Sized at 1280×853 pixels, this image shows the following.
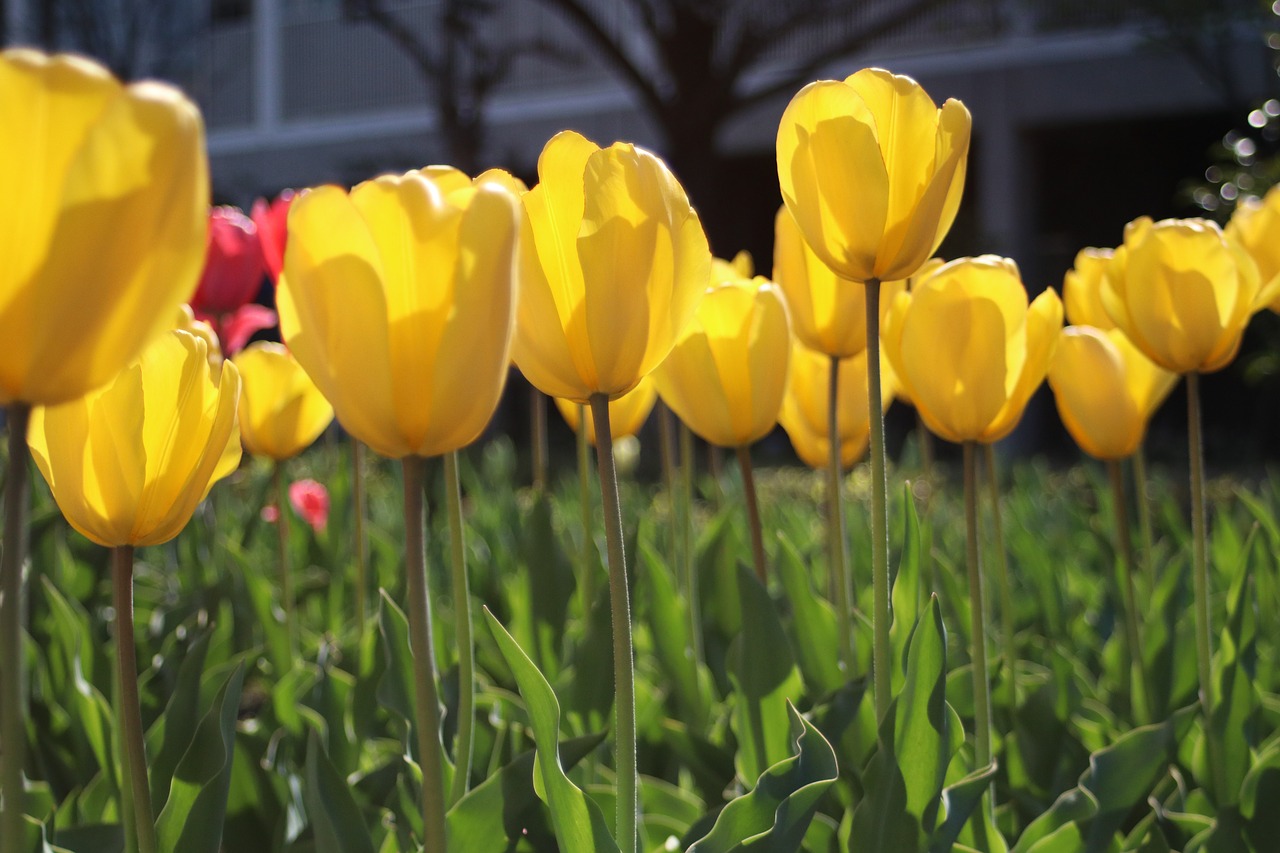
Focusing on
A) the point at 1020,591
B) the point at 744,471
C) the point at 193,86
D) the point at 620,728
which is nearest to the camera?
the point at 620,728

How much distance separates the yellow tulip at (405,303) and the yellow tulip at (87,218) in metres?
0.08

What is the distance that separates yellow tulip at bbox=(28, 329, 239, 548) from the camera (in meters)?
0.67

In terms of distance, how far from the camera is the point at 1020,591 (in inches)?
83.4

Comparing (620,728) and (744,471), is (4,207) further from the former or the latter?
(744,471)

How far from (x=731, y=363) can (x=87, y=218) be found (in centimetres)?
68

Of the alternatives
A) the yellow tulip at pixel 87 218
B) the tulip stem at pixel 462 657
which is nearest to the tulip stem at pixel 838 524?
the tulip stem at pixel 462 657

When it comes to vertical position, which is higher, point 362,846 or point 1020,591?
point 362,846

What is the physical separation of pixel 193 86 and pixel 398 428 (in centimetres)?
1818

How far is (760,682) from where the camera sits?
1.05 m

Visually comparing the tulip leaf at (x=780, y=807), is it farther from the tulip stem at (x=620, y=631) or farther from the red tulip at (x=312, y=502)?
the red tulip at (x=312, y=502)

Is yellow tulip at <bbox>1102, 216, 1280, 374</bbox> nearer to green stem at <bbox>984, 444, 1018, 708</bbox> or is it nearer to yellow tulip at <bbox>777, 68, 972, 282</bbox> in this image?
green stem at <bbox>984, 444, 1018, 708</bbox>

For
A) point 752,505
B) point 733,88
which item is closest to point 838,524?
point 752,505

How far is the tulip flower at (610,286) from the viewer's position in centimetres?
68

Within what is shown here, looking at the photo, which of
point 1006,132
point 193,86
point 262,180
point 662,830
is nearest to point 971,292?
point 662,830
